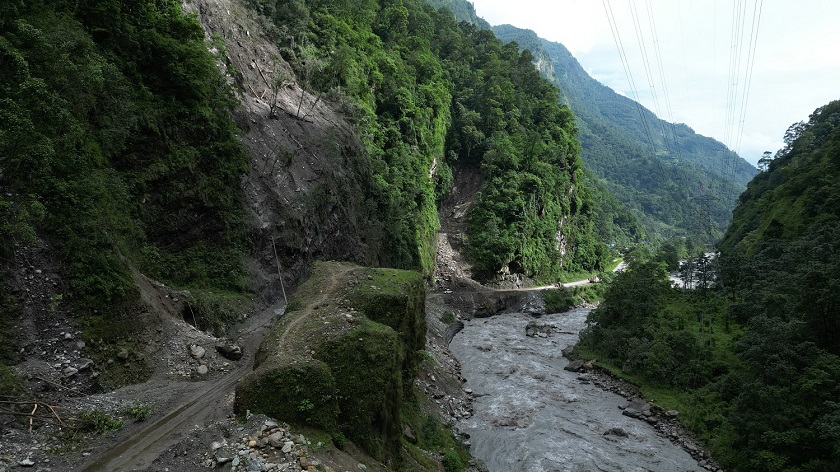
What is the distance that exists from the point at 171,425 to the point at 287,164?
2466cm

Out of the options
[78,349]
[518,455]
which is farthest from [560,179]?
[78,349]

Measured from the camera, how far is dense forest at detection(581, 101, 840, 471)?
766 inches

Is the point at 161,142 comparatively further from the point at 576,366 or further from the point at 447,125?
the point at 447,125

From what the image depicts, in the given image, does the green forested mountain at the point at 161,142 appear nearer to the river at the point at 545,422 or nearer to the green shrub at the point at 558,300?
the green shrub at the point at 558,300

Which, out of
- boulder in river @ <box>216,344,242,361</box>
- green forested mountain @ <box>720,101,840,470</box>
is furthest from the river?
boulder in river @ <box>216,344,242,361</box>

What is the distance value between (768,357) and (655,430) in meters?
7.61

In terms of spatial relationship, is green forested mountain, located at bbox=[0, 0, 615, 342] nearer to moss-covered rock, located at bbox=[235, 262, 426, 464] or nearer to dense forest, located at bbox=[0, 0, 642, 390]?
dense forest, located at bbox=[0, 0, 642, 390]

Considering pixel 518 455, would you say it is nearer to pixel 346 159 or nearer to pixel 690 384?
pixel 690 384

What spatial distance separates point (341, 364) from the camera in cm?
1229

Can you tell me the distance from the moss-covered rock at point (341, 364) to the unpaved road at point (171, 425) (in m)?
1.51

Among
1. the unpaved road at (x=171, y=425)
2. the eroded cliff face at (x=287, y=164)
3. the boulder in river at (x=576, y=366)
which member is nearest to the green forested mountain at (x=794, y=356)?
the boulder in river at (x=576, y=366)

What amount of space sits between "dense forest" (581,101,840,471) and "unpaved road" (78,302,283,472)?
901 inches

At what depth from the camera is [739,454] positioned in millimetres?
20875

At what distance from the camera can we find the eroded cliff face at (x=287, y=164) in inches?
1188
